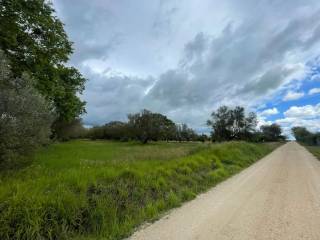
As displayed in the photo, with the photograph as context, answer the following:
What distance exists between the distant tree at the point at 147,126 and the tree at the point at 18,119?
75.7 meters

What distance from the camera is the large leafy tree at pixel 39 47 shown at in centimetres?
1480

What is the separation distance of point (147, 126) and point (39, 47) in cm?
7116

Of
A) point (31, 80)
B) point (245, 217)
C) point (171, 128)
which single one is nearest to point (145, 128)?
point (171, 128)

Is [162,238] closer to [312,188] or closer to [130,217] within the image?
[130,217]

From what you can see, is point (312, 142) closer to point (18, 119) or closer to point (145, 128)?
point (145, 128)

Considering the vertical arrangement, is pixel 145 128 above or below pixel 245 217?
above

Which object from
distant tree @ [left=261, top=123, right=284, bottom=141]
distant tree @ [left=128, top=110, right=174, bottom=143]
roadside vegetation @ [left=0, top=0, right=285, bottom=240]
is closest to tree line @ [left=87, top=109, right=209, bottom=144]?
distant tree @ [left=128, top=110, right=174, bottom=143]

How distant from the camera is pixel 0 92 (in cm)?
888

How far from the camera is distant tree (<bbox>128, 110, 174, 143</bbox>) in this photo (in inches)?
3418

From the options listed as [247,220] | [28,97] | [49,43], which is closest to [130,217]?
[247,220]

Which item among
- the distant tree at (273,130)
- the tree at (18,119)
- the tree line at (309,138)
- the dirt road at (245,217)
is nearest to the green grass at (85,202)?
the dirt road at (245,217)

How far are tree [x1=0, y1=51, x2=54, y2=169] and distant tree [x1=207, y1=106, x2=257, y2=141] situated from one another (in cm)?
7170

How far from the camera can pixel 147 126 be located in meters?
87.4

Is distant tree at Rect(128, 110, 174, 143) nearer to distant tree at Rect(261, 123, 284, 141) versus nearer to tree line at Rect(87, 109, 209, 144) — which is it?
tree line at Rect(87, 109, 209, 144)
